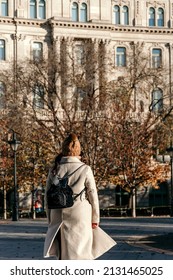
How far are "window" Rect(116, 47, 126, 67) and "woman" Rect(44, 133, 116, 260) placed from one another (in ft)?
204

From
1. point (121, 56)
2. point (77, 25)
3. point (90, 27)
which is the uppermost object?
point (77, 25)

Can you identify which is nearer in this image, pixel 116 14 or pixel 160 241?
pixel 160 241

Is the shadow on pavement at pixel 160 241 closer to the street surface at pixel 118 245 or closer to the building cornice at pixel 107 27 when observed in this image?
the street surface at pixel 118 245

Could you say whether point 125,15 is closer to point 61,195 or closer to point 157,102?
point 157,102

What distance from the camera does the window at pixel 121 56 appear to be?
72500 millimetres

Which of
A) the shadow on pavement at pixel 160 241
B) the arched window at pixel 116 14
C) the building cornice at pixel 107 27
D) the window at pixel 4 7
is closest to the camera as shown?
the shadow on pavement at pixel 160 241

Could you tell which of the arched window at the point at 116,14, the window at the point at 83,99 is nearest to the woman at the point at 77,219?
the window at the point at 83,99

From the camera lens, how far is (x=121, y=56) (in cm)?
7294

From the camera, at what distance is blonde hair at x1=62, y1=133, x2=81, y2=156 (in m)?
10.4

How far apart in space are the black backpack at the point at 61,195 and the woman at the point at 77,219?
73 mm

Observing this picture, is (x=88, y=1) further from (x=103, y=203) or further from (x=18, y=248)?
(x=18, y=248)

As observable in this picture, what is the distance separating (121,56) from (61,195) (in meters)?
63.2

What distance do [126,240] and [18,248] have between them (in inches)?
151

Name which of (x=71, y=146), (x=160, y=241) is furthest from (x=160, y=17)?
(x=71, y=146)
